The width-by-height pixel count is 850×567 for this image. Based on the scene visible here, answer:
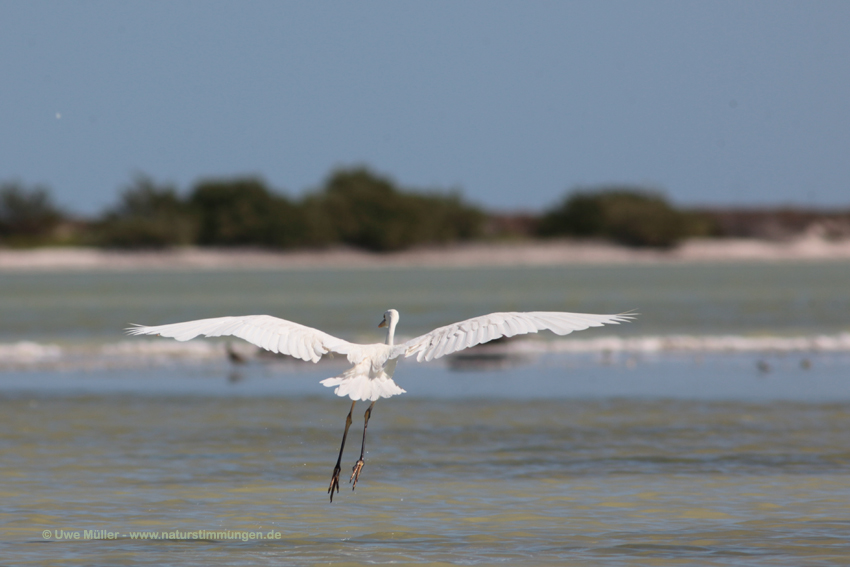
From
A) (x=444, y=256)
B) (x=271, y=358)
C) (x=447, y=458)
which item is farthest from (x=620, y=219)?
(x=447, y=458)

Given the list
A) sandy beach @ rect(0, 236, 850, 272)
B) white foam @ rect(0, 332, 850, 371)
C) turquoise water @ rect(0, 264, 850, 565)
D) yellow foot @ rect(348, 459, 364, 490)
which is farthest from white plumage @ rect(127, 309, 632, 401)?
sandy beach @ rect(0, 236, 850, 272)

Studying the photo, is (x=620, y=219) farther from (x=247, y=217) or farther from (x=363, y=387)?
(x=363, y=387)

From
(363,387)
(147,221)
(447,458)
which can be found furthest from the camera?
(147,221)

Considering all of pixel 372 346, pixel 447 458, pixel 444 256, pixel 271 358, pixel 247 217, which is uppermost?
pixel 247 217

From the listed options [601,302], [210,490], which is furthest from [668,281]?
[210,490]

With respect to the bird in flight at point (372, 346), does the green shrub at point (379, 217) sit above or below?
above

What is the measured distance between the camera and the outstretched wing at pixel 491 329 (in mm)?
8969

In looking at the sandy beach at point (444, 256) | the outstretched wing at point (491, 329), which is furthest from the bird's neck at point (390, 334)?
the sandy beach at point (444, 256)

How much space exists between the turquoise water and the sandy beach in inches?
2425

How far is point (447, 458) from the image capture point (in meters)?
11.8

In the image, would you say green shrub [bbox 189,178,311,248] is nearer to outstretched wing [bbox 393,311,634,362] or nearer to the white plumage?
the white plumage

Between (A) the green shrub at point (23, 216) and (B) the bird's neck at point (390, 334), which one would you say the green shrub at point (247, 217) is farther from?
(B) the bird's neck at point (390, 334)

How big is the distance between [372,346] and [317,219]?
83.3 metres

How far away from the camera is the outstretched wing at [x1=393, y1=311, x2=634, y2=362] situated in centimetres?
897
